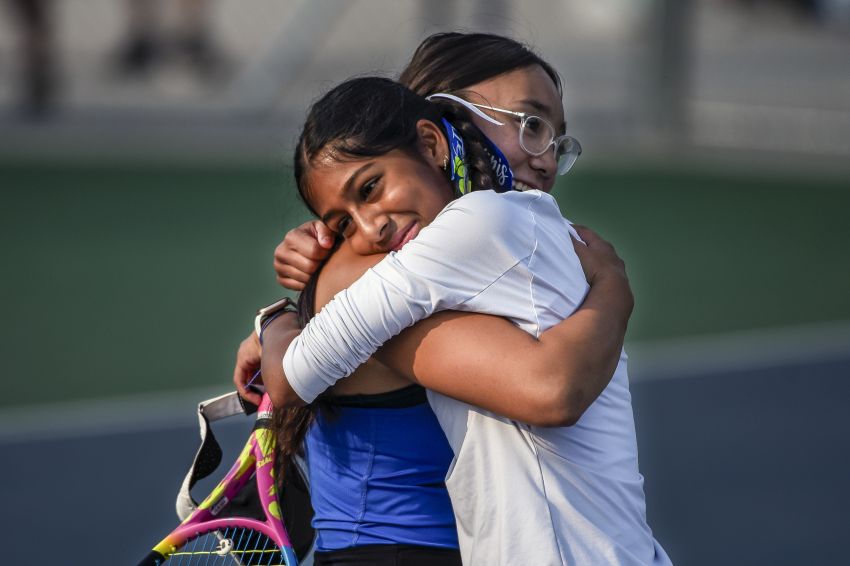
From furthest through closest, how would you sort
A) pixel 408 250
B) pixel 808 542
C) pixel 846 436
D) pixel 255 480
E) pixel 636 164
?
pixel 636 164, pixel 846 436, pixel 808 542, pixel 255 480, pixel 408 250

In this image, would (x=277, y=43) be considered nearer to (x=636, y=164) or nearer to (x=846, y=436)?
(x=636, y=164)

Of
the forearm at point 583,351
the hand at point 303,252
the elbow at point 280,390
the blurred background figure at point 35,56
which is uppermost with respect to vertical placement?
the hand at point 303,252

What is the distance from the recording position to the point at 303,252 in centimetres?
224

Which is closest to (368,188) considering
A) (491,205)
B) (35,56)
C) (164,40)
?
(491,205)

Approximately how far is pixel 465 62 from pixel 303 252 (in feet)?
1.53

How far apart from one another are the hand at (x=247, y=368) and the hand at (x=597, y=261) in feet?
2.09

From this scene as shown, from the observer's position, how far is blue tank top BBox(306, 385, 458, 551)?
2.04m

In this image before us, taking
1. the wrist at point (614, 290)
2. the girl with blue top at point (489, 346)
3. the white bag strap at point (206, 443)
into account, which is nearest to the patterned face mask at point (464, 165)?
the girl with blue top at point (489, 346)

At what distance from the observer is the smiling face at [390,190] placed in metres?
2.03

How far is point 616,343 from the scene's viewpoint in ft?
6.31

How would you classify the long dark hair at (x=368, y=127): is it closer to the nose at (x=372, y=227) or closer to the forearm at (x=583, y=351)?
the nose at (x=372, y=227)

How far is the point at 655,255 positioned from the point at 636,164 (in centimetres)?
254

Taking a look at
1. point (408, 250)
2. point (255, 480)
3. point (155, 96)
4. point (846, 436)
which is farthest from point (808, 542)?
point (155, 96)

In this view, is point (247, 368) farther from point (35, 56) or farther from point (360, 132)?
point (35, 56)
